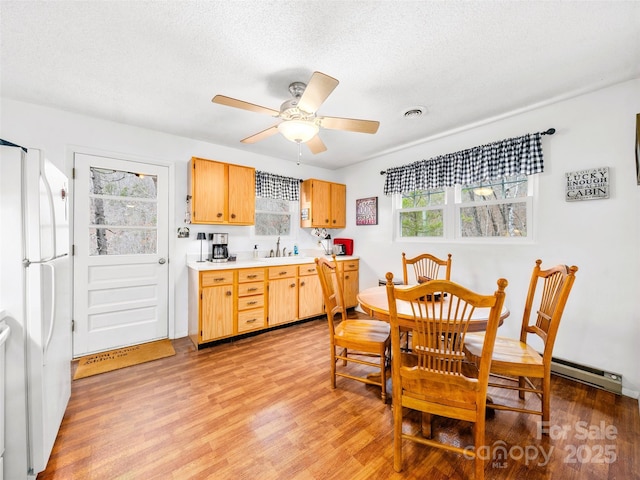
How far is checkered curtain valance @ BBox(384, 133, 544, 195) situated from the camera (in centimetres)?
250

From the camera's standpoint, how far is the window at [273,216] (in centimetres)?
396

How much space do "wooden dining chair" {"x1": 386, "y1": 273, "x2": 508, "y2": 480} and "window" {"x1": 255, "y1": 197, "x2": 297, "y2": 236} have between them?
290 cm

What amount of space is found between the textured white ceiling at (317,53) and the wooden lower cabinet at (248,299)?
70.5 inches

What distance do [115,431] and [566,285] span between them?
2.92 meters

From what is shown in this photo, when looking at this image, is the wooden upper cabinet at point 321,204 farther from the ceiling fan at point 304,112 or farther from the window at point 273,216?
the ceiling fan at point 304,112

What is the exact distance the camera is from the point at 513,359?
5.41 feet

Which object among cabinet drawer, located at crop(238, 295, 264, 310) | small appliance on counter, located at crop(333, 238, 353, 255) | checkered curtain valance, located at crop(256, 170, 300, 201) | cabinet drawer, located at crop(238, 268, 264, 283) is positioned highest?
checkered curtain valance, located at crop(256, 170, 300, 201)

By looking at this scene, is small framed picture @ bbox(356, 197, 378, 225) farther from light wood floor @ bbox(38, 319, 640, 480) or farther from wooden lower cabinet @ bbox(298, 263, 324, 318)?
light wood floor @ bbox(38, 319, 640, 480)

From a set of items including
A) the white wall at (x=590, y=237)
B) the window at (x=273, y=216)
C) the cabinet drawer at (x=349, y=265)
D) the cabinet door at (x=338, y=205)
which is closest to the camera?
the white wall at (x=590, y=237)

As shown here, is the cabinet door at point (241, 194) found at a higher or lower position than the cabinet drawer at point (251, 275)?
higher

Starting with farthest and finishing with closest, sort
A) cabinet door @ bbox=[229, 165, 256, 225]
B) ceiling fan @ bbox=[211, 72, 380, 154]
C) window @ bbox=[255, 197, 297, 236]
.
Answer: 1. window @ bbox=[255, 197, 297, 236]
2. cabinet door @ bbox=[229, 165, 256, 225]
3. ceiling fan @ bbox=[211, 72, 380, 154]

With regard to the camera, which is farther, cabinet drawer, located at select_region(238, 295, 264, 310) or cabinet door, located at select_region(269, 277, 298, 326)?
cabinet door, located at select_region(269, 277, 298, 326)

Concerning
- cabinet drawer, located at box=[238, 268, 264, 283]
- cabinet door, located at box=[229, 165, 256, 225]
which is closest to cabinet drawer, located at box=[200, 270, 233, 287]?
cabinet drawer, located at box=[238, 268, 264, 283]

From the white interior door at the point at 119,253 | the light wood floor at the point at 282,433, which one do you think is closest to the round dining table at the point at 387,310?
the light wood floor at the point at 282,433
